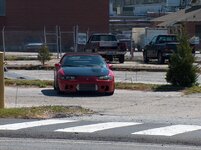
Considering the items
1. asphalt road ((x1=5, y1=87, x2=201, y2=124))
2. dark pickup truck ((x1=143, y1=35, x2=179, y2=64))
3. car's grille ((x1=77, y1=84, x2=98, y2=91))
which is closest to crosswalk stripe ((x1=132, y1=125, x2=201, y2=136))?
asphalt road ((x1=5, y1=87, x2=201, y2=124))

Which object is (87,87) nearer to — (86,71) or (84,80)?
(84,80)

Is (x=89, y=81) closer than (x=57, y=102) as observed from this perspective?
No

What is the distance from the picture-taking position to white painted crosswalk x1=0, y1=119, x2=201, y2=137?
1167 centimetres

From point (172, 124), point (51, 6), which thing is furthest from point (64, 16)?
point (172, 124)

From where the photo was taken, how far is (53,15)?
223 ft

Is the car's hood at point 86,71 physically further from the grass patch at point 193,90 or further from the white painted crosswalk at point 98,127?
the white painted crosswalk at point 98,127

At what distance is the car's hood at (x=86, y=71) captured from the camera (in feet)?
64.5

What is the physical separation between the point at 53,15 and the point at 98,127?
2224 inches

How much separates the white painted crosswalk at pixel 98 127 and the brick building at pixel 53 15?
54.0 m

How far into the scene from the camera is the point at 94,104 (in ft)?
56.4

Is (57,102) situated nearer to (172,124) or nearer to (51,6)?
(172,124)

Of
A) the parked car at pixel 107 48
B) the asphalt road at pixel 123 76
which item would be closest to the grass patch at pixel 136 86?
the asphalt road at pixel 123 76

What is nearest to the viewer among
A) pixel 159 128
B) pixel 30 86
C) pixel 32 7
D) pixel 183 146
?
pixel 183 146

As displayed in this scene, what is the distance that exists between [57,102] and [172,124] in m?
5.50
